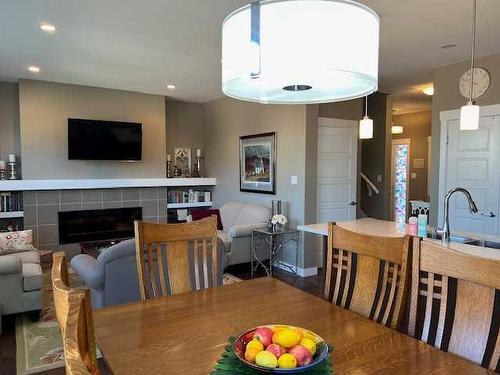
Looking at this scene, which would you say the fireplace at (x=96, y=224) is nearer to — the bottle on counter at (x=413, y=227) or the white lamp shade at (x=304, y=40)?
the bottle on counter at (x=413, y=227)

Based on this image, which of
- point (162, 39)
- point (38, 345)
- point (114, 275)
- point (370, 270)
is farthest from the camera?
point (162, 39)

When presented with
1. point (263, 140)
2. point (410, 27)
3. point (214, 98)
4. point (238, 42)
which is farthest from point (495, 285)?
point (214, 98)

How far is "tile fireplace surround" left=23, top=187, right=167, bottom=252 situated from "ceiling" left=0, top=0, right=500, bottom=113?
Answer: 1686mm

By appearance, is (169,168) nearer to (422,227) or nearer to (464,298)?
(422,227)

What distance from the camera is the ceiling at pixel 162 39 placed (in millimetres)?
2875

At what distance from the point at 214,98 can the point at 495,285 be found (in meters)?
5.96

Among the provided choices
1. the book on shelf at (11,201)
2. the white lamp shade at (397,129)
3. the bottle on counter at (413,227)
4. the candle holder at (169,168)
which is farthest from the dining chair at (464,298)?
the white lamp shade at (397,129)

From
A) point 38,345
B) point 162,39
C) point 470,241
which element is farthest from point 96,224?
point 470,241

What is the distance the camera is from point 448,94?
4.39 metres

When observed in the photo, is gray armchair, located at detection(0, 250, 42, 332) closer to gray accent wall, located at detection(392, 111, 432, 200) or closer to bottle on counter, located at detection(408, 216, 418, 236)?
bottle on counter, located at detection(408, 216, 418, 236)

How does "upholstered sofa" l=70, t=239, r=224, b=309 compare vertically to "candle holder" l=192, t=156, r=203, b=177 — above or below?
below

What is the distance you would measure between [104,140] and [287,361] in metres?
5.60

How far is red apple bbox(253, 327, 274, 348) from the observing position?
1.06 meters

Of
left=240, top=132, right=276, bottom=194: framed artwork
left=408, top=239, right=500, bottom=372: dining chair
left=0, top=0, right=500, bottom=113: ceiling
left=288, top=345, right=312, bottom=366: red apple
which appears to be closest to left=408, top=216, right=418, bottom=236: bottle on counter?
left=408, top=239, right=500, bottom=372: dining chair
